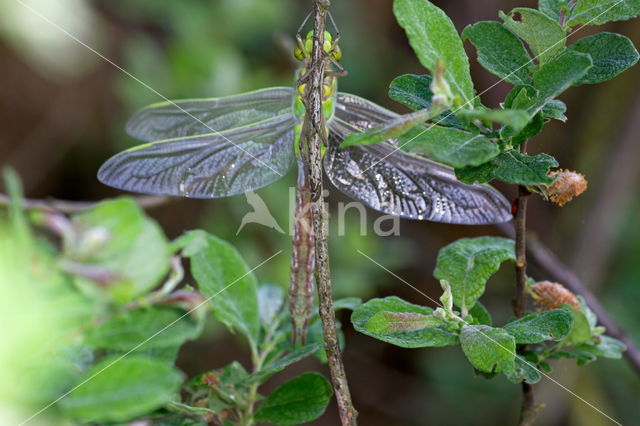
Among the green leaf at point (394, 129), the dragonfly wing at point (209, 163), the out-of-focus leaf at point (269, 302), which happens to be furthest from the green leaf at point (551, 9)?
the dragonfly wing at point (209, 163)

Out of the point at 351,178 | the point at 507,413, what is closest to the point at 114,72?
the point at 351,178

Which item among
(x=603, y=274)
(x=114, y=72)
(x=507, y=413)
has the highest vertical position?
(x=114, y=72)

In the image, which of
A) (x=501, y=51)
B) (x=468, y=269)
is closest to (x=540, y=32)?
(x=501, y=51)

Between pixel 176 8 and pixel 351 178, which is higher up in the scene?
pixel 176 8

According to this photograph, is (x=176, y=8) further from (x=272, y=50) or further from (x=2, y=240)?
(x=2, y=240)

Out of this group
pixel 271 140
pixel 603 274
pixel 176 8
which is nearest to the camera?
pixel 271 140

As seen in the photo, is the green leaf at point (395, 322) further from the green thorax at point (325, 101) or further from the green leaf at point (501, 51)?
the green thorax at point (325, 101)

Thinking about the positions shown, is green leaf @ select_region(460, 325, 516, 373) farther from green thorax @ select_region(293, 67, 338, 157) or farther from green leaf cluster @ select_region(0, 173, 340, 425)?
green thorax @ select_region(293, 67, 338, 157)

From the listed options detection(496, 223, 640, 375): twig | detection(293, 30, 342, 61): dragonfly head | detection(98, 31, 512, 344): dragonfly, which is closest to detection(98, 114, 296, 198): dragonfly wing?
detection(98, 31, 512, 344): dragonfly
